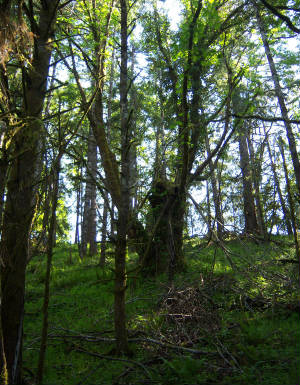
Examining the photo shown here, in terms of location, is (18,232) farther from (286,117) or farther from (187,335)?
(286,117)

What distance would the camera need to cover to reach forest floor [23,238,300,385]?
11.0 ft

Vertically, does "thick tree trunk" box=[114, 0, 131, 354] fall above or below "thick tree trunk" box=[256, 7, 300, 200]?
below

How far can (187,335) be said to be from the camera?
4.38 metres

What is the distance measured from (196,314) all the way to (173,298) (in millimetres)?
535

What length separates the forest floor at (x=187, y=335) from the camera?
131 inches

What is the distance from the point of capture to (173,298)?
211 inches

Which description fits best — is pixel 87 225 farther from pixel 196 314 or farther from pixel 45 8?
pixel 45 8

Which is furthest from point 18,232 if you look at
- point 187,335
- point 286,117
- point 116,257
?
point 286,117

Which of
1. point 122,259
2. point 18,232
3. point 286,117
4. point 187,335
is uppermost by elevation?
point 286,117

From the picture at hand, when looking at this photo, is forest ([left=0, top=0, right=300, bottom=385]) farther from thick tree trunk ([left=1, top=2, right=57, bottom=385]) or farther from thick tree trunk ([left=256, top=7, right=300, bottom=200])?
thick tree trunk ([left=256, top=7, right=300, bottom=200])

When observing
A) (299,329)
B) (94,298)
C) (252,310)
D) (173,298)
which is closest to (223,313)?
(252,310)

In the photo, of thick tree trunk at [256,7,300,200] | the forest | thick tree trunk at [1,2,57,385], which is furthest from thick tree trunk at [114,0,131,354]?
thick tree trunk at [256,7,300,200]

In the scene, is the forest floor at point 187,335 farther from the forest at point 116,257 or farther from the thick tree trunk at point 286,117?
the thick tree trunk at point 286,117

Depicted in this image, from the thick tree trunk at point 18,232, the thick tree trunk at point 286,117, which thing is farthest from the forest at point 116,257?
the thick tree trunk at point 286,117
